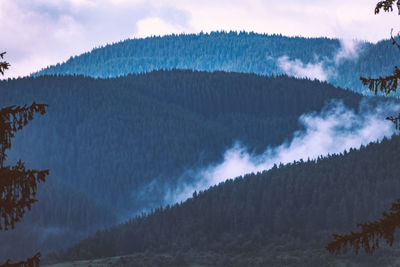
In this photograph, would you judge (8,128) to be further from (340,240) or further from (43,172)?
(340,240)

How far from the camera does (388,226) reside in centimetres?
1842

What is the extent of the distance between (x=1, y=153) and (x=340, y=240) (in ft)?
28.4

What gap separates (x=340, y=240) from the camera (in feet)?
61.1

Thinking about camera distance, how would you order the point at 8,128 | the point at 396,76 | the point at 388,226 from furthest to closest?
the point at 8,128 → the point at 396,76 → the point at 388,226

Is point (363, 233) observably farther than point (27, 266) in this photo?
No

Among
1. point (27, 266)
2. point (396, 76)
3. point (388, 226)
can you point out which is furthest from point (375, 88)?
point (27, 266)

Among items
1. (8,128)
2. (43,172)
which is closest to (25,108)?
(8,128)

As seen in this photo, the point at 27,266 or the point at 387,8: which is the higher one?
the point at 387,8

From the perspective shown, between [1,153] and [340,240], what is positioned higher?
[1,153]

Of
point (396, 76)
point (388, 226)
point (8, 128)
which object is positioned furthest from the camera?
point (8, 128)

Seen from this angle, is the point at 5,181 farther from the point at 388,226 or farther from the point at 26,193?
the point at 388,226

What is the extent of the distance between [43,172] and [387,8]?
31.7 feet

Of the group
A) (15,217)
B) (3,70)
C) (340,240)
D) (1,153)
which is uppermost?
(3,70)

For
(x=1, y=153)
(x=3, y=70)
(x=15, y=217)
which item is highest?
(x=3, y=70)
